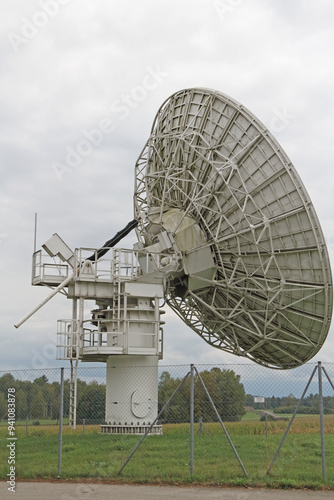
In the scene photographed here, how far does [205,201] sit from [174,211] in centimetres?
234

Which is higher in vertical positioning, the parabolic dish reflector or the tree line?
the parabolic dish reflector

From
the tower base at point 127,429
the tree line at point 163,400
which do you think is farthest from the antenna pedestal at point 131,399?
the tree line at point 163,400

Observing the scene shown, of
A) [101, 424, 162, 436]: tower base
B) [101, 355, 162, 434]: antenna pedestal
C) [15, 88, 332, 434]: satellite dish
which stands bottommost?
[101, 424, 162, 436]: tower base

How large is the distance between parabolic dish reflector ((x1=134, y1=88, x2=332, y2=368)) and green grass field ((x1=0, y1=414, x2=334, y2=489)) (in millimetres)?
4880

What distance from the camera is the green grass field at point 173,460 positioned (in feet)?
47.0

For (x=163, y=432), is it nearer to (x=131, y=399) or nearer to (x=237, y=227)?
(x=131, y=399)

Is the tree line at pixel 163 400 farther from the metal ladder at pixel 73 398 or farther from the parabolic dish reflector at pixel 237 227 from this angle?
the parabolic dish reflector at pixel 237 227

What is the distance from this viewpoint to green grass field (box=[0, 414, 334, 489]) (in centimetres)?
1432

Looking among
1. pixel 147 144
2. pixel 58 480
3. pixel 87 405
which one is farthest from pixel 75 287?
pixel 58 480

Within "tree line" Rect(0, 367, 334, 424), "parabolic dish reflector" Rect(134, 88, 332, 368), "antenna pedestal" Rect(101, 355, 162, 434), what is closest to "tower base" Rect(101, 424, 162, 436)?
"antenna pedestal" Rect(101, 355, 162, 434)

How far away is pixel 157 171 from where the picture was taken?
96.7ft

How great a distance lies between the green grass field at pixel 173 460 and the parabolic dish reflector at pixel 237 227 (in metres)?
4.88

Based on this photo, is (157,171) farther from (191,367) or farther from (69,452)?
(191,367)

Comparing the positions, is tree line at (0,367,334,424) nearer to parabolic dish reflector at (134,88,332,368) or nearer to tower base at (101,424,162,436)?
tower base at (101,424,162,436)
